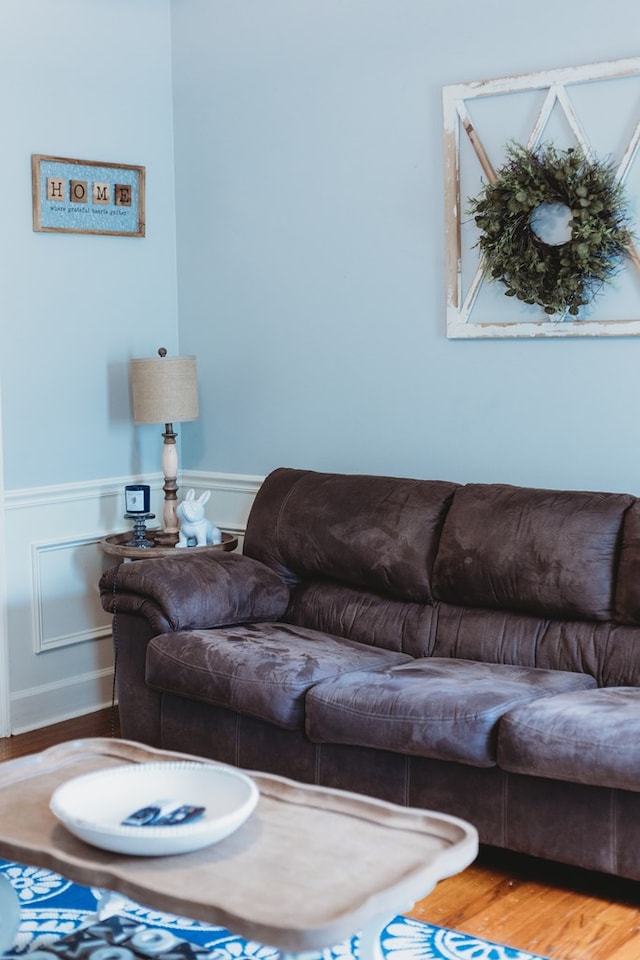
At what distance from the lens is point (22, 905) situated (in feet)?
9.41

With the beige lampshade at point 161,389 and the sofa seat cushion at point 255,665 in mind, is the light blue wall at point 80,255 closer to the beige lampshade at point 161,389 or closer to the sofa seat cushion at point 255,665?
the beige lampshade at point 161,389

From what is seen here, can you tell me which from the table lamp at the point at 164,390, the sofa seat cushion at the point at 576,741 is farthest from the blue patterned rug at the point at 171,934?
the table lamp at the point at 164,390

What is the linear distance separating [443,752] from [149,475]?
220 centimetres

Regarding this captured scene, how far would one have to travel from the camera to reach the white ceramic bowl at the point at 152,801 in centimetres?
206

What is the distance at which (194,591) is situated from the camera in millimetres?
3725

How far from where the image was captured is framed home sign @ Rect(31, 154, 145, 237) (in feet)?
14.0

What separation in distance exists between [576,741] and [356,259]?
2.12 meters

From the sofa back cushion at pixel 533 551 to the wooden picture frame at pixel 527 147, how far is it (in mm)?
566

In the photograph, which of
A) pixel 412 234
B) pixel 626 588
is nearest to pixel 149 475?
pixel 412 234

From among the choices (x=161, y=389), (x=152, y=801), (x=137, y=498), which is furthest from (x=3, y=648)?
(x=152, y=801)

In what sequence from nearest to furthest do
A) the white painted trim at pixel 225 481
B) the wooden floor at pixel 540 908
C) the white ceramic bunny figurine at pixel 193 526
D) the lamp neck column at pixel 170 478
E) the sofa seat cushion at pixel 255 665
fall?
the wooden floor at pixel 540 908 < the sofa seat cushion at pixel 255 665 < the white ceramic bunny figurine at pixel 193 526 < the lamp neck column at pixel 170 478 < the white painted trim at pixel 225 481

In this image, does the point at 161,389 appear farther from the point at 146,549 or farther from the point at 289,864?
the point at 289,864

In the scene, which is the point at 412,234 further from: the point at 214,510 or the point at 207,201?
the point at 214,510

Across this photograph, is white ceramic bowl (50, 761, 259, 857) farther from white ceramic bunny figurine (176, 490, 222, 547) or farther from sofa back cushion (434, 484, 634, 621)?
white ceramic bunny figurine (176, 490, 222, 547)
